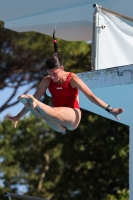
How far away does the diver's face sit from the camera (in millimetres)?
6969

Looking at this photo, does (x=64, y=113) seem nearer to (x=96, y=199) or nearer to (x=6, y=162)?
(x=96, y=199)

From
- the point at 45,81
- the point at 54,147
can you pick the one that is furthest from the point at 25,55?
the point at 45,81

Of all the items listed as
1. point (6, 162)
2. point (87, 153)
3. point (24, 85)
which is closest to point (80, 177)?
point (87, 153)

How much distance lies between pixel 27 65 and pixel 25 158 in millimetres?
4447

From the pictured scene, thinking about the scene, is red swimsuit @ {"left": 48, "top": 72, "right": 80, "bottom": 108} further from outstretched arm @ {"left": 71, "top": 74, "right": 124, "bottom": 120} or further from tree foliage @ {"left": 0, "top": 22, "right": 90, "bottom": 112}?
tree foliage @ {"left": 0, "top": 22, "right": 90, "bottom": 112}

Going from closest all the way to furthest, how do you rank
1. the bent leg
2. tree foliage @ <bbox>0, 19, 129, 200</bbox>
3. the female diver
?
the bent leg
the female diver
tree foliage @ <bbox>0, 19, 129, 200</bbox>

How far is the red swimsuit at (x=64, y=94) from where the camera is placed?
728cm

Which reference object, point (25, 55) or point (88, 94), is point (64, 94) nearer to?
point (88, 94)

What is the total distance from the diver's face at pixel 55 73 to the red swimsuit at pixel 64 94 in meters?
0.20

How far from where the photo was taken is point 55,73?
22.9ft

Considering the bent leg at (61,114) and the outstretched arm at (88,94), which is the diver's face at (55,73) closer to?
the outstretched arm at (88,94)

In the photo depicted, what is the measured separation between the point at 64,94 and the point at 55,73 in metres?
0.45

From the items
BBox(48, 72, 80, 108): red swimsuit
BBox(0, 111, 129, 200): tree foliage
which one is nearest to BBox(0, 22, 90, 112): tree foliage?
BBox(0, 111, 129, 200): tree foliage

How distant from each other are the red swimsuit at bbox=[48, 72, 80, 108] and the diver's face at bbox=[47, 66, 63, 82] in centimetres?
20
